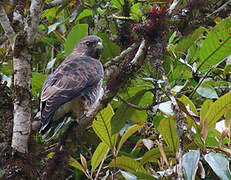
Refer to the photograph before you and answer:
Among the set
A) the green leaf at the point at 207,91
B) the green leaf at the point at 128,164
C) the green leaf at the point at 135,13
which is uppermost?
the green leaf at the point at 135,13

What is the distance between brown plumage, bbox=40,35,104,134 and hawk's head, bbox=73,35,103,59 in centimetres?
1

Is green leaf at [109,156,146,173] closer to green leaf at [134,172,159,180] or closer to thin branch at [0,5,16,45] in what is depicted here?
green leaf at [134,172,159,180]

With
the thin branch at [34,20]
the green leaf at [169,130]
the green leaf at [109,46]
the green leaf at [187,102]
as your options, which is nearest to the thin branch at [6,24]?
the thin branch at [34,20]

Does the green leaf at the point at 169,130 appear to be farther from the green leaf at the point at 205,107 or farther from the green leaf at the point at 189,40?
the green leaf at the point at 189,40

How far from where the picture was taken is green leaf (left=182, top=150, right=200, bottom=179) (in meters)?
2.18

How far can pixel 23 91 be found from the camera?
2.39 metres

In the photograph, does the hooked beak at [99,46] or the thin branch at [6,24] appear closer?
the thin branch at [6,24]

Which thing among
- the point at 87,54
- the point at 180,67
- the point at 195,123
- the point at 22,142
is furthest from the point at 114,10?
the point at 22,142

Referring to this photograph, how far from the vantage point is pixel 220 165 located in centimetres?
226

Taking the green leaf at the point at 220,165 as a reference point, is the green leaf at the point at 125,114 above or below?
below

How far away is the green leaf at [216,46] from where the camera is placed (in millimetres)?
2705

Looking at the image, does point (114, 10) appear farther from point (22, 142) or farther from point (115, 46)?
point (22, 142)

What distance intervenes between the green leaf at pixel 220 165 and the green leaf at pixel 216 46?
727 millimetres

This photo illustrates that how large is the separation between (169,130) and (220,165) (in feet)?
1.23
